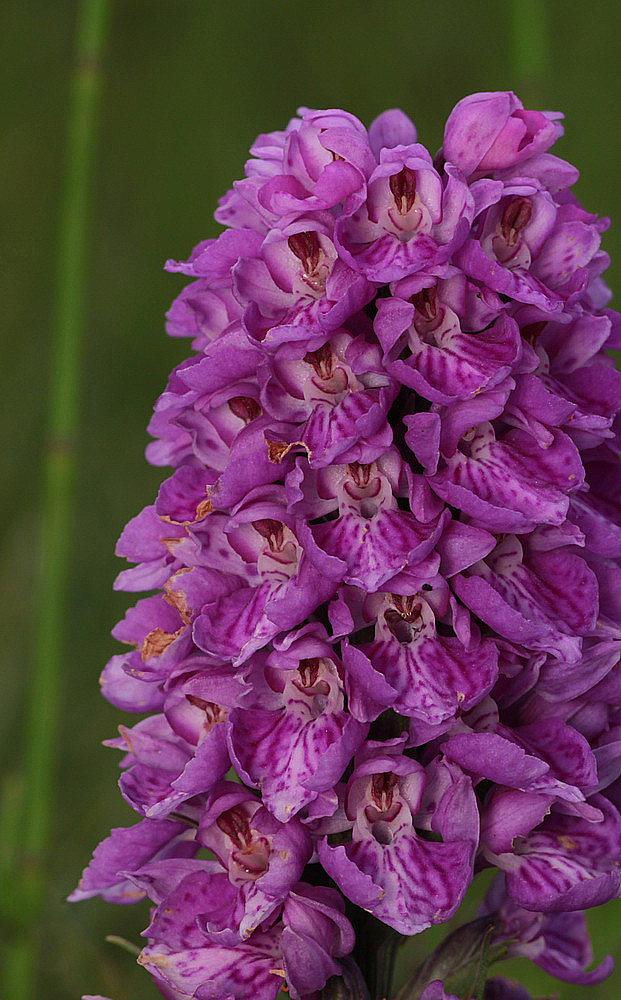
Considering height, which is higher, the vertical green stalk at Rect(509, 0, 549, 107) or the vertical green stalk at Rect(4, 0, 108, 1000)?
the vertical green stalk at Rect(509, 0, 549, 107)

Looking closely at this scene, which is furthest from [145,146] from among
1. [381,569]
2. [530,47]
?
[381,569]

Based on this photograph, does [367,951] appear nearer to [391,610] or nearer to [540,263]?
[391,610]

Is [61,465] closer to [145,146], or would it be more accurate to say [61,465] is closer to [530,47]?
[530,47]

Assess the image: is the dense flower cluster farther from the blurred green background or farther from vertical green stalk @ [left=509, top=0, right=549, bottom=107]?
the blurred green background

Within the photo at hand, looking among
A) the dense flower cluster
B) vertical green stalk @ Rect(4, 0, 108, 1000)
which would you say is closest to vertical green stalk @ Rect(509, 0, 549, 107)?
vertical green stalk @ Rect(4, 0, 108, 1000)

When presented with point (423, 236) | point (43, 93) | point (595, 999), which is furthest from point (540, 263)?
point (43, 93)

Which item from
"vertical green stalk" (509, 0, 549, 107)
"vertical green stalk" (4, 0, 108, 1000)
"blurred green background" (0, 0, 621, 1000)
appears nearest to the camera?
"vertical green stalk" (4, 0, 108, 1000)
